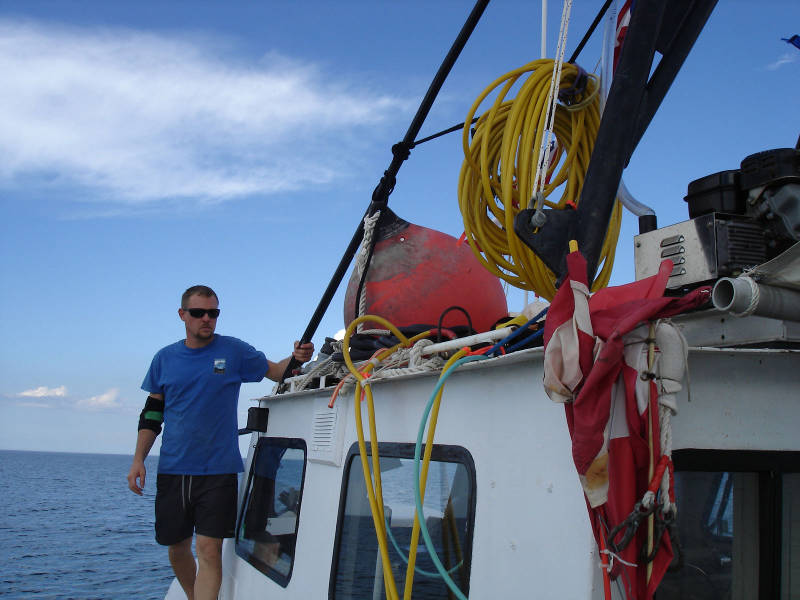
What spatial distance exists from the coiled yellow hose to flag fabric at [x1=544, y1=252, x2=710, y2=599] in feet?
4.90

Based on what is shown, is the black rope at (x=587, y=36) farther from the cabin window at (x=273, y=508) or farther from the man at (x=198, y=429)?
the cabin window at (x=273, y=508)

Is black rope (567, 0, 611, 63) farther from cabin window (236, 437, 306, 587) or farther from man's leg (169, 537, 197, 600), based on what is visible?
man's leg (169, 537, 197, 600)

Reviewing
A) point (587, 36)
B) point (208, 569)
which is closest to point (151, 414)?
point (208, 569)

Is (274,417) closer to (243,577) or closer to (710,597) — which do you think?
(243,577)

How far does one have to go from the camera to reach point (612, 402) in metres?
1.48

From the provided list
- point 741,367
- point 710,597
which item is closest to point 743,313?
point 741,367

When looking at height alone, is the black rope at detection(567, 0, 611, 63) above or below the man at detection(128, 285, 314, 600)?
above

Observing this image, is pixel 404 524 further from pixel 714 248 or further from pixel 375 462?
pixel 714 248

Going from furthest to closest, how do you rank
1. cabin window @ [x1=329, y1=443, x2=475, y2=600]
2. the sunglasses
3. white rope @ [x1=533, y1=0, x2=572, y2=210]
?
the sunglasses < white rope @ [x1=533, y1=0, x2=572, y2=210] < cabin window @ [x1=329, y1=443, x2=475, y2=600]

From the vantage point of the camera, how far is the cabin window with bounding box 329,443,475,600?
221 centimetres

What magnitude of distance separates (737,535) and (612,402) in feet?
2.66

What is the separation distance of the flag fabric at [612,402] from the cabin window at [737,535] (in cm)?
53

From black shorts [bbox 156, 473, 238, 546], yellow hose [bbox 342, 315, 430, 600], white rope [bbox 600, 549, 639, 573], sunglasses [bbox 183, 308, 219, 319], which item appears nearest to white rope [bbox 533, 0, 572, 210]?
yellow hose [bbox 342, 315, 430, 600]

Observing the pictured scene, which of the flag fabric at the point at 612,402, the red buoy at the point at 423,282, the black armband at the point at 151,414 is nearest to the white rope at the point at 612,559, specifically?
the flag fabric at the point at 612,402
